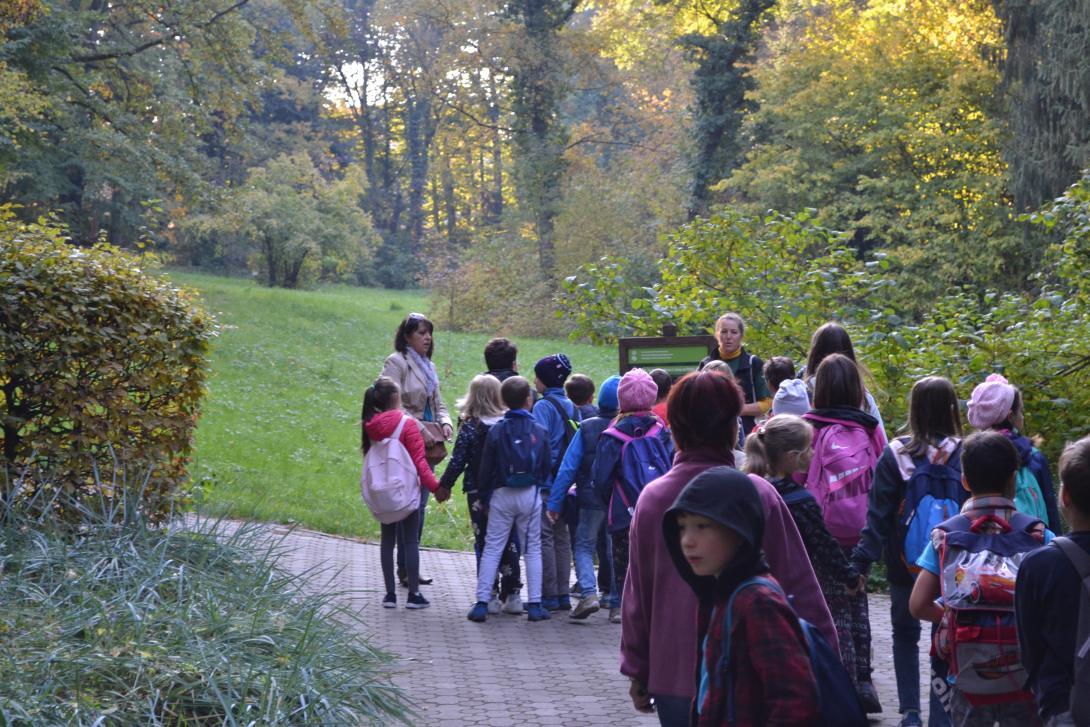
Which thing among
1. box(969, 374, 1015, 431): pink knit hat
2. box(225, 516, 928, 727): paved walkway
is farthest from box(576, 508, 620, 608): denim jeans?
box(969, 374, 1015, 431): pink knit hat

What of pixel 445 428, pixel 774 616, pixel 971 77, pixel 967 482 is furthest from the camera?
pixel 971 77

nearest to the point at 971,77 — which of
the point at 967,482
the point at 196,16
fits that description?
the point at 196,16

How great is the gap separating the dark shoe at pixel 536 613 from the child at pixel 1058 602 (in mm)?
5816

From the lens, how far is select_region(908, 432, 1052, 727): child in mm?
4734

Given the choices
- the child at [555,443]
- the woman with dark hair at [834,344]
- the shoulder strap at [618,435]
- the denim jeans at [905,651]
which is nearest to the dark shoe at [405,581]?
the child at [555,443]

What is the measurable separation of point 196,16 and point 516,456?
17691 mm

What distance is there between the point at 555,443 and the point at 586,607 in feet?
4.15

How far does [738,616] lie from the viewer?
339 cm

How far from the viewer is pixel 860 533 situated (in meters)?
6.45

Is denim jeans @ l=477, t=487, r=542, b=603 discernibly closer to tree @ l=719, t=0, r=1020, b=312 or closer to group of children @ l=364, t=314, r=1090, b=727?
group of children @ l=364, t=314, r=1090, b=727

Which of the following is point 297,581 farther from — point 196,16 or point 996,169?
point 996,169

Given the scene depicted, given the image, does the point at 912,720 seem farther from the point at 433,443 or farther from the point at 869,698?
the point at 433,443

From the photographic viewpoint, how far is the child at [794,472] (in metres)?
5.78

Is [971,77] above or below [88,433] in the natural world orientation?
above
